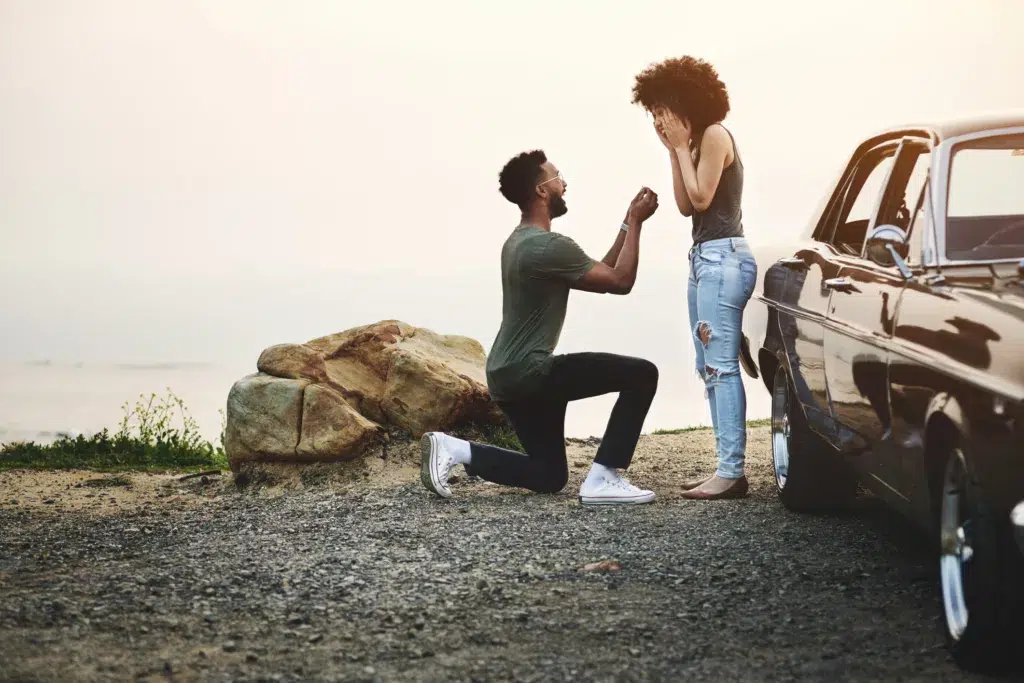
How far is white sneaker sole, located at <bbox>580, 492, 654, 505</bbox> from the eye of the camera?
7285 millimetres

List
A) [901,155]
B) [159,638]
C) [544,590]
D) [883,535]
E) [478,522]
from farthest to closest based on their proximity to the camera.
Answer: [478,522]
[883,535]
[901,155]
[544,590]
[159,638]

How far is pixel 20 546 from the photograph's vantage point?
6.99 metres

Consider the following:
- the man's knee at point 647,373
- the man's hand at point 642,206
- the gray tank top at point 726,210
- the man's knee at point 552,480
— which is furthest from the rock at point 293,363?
the gray tank top at point 726,210

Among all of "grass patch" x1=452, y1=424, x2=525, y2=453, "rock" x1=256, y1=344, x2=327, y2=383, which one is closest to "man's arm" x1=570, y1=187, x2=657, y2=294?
"grass patch" x1=452, y1=424, x2=525, y2=453

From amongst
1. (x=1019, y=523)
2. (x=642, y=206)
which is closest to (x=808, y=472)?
(x=642, y=206)

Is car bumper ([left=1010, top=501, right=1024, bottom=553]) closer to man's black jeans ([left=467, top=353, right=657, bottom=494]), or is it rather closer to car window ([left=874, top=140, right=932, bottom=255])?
car window ([left=874, top=140, right=932, bottom=255])

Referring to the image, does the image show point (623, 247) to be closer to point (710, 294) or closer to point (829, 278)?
point (710, 294)

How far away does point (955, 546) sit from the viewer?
14.1 ft

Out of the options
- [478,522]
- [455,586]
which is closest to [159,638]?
[455,586]

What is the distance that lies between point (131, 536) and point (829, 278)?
166 inches

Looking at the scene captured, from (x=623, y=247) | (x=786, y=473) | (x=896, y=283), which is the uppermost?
(x=623, y=247)

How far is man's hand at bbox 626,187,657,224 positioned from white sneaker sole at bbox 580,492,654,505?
64.8 inches

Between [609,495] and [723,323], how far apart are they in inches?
48.9

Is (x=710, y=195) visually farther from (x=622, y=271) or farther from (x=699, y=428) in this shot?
(x=699, y=428)
